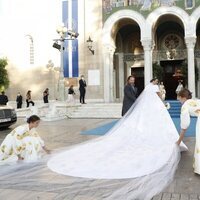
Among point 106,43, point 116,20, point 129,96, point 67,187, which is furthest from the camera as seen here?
point 106,43

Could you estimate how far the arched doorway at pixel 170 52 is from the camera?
24.9m

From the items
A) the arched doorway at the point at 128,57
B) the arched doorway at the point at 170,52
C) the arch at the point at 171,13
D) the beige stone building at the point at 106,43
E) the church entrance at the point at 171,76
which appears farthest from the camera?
the arched doorway at the point at 128,57

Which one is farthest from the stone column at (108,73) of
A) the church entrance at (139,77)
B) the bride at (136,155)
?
the bride at (136,155)

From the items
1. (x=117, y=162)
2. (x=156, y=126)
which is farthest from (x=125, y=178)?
(x=156, y=126)

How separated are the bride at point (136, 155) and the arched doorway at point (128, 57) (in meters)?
17.3

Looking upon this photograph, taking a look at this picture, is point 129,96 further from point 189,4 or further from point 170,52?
point 170,52

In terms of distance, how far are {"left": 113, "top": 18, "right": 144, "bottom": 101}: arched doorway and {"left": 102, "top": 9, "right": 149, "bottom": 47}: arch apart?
295cm

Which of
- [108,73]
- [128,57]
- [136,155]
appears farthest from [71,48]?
[136,155]

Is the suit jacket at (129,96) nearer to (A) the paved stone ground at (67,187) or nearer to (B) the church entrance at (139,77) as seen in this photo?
(A) the paved stone ground at (67,187)

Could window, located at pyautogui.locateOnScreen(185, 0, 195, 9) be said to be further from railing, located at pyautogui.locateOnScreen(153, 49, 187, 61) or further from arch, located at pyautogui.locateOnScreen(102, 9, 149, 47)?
railing, located at pyautogui.locateOnScreen(153, 49, 187, 61)

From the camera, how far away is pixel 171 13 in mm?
21562

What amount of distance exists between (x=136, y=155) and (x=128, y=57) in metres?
20.6

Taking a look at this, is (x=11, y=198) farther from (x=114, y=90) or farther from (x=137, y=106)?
(x=114, y=90)

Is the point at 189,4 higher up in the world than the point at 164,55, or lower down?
higher up
